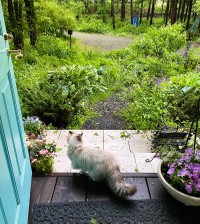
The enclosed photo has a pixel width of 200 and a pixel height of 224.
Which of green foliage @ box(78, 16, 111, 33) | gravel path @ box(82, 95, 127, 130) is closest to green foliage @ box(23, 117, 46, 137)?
gravel path @ box(82, 95, 127, 130)

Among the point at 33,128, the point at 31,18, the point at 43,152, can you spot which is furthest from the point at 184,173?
the point at 31,18

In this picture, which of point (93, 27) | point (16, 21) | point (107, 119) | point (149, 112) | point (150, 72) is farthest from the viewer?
point (93, 27)

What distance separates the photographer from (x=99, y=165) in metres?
2.01

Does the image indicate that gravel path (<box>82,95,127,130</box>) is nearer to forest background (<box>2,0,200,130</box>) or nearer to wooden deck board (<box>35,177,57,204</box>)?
forest background (<box>2,0,200,130</box>)

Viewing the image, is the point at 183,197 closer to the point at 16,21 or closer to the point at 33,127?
the point at 33,127

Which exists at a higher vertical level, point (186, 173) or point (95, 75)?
point (186, 173)

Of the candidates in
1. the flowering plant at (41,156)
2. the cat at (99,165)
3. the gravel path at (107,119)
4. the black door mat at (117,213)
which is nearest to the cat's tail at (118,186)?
the cat at (99,165)

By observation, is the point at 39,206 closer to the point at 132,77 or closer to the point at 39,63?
the point at 132,77

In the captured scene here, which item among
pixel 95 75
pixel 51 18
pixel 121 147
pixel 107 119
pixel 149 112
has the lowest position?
pixel 107 119

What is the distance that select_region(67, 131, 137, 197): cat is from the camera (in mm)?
1915

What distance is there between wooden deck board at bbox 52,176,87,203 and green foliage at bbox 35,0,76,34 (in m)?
7.19

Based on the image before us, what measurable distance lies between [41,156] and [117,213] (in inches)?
37.6

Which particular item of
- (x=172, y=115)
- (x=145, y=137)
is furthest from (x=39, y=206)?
(x=172, y=115)

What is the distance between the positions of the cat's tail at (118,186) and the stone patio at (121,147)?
1.24 ft
